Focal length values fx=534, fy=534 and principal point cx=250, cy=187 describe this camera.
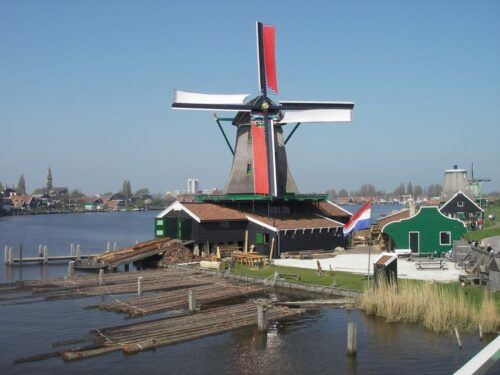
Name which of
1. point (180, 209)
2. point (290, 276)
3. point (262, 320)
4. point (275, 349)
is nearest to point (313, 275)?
point (290, 276)

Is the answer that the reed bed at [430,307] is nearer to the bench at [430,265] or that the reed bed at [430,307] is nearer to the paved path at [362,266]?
the paved path at [362,266]

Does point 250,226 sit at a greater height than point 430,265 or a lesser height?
greater

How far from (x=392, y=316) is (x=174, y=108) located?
29.7m

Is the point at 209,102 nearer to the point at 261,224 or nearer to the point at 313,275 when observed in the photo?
the point at 261,224

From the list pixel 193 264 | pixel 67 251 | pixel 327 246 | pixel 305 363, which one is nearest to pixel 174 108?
pixel 193 264

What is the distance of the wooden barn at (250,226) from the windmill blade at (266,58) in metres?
10.3

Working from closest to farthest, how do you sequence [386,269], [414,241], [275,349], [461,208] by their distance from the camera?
[275,349]
[386,269]
[414,241]
[461,208]

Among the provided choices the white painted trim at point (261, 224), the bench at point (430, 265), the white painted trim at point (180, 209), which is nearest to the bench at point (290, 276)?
the bench at point (430, 265)

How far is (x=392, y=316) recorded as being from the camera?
73.0ft

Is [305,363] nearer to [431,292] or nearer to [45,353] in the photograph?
[431,292]

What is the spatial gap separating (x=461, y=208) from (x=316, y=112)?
29.8m

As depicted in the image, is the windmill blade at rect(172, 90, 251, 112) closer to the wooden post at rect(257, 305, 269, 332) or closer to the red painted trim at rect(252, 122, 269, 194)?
the red painted trim at rect(252, 122, 269, 194)

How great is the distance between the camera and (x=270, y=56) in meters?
48.2

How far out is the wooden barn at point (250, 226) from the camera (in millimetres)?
42344
